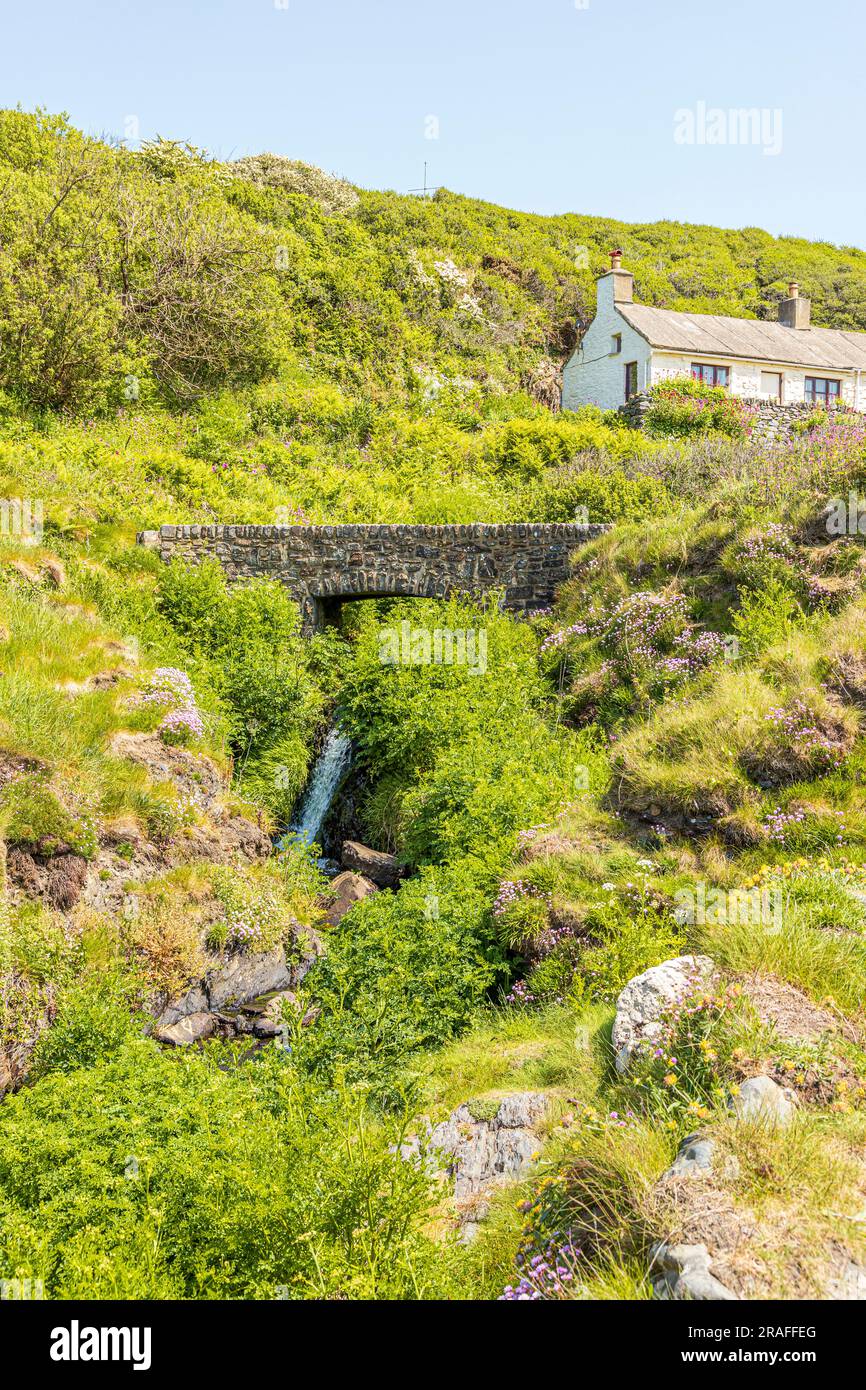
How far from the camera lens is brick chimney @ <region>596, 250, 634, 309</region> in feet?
90.9

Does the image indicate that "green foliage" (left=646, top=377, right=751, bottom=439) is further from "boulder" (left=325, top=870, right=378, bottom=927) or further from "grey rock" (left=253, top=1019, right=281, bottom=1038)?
"grey rock" (left=253, top=1019, right=281, bottom=1038)

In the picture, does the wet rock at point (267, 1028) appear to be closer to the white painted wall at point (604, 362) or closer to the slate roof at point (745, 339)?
the white painted wall at point (604, 362)

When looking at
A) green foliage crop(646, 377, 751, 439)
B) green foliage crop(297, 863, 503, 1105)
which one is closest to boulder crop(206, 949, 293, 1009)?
green foliage crop(297, 863, 503, 1105)

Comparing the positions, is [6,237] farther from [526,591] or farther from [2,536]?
[526,591]

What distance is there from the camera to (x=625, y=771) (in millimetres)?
9758

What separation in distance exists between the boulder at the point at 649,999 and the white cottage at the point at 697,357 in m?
22.4

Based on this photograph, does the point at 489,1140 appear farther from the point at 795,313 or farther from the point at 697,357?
the point at 795,313

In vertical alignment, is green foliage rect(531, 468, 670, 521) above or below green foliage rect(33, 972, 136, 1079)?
above

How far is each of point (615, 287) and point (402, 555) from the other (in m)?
17.5

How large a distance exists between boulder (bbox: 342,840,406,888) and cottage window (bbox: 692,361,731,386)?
19471mm

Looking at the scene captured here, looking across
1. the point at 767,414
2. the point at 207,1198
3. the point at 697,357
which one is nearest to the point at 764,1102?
the point at 207,1198

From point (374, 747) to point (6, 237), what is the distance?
11.8m

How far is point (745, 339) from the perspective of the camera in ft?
92.3

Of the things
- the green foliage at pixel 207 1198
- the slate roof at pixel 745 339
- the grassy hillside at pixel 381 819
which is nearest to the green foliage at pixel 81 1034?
the grassy hillside at pixel 381 819
